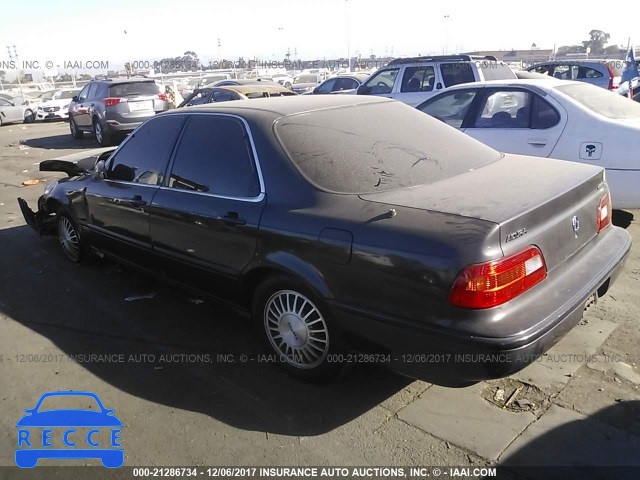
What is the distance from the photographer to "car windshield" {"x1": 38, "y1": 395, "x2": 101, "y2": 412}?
3199mm

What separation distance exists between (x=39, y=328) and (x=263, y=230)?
226 cm

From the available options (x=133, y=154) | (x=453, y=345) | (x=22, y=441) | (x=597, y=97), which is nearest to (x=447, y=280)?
(x=453, y=345)

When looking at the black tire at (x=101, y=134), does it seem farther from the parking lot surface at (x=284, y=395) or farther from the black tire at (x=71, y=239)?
the parking lot surface at (x=284, y=395)

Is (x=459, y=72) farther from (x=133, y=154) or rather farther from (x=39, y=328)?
(x=39, y=328)

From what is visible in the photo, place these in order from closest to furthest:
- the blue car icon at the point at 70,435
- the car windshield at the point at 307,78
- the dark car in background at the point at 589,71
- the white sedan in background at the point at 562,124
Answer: the blue car icon at the point at 70,435
the white sedan in background at the point at 562,124
the dark car in background at the point at 589,71
the car windshield at the point at 307,78

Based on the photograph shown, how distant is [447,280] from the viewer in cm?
243

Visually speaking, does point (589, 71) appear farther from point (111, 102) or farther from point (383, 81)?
point (111, 102)

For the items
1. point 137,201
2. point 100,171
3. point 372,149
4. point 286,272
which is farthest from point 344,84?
point 286,272

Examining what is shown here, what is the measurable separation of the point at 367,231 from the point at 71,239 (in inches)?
154

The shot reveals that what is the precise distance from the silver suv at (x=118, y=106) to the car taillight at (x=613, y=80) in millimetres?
11864

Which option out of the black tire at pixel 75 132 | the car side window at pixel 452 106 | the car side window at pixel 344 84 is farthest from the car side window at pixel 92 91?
the car side window at pixel 452 106

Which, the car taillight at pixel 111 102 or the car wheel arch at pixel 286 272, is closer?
the car wheel arch at pixel 286 272

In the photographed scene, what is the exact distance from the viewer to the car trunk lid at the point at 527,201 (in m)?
2.59

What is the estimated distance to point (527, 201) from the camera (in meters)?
2.74
